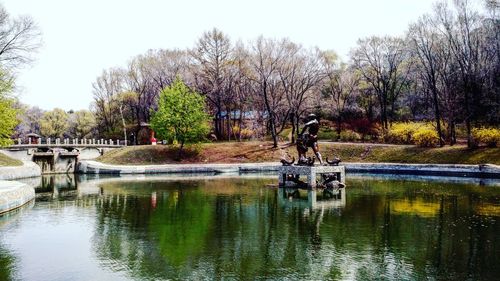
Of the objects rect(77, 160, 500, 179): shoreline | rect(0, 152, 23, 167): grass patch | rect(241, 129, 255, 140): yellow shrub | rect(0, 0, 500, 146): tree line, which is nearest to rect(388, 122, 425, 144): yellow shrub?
rect(0, 0, 500, 146): tree line

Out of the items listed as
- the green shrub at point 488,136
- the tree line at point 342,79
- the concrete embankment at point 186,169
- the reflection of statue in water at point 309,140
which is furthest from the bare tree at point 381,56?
the reflection of statue in water at point 309,140

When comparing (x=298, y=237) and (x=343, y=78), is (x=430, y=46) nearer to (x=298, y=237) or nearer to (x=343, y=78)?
(x=343, y=78)

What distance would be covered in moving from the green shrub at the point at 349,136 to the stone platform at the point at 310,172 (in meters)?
34.8

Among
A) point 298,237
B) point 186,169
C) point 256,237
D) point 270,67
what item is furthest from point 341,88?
point 256,237

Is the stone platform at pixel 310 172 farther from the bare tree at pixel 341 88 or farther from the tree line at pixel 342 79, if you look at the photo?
the bare tree at pixel 341 88

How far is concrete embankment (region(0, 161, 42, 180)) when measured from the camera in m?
45.0

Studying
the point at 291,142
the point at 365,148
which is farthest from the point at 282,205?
the point at 291,142

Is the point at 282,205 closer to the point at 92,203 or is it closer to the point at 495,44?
the point at 92,203

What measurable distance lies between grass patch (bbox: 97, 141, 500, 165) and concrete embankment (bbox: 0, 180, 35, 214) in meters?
31.0

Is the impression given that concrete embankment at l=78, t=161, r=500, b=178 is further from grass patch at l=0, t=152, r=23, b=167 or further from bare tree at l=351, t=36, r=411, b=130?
bare tree at l=351, t=36, r=411, b=130

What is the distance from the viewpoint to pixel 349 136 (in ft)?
234

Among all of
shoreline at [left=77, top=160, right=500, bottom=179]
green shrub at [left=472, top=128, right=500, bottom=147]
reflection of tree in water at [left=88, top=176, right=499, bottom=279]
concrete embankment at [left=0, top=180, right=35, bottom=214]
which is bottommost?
reflection of tree in water at [left=88, top=176, right=499, bottom=279]

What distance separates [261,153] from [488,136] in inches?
1062

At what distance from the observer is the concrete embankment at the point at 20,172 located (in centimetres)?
4500
